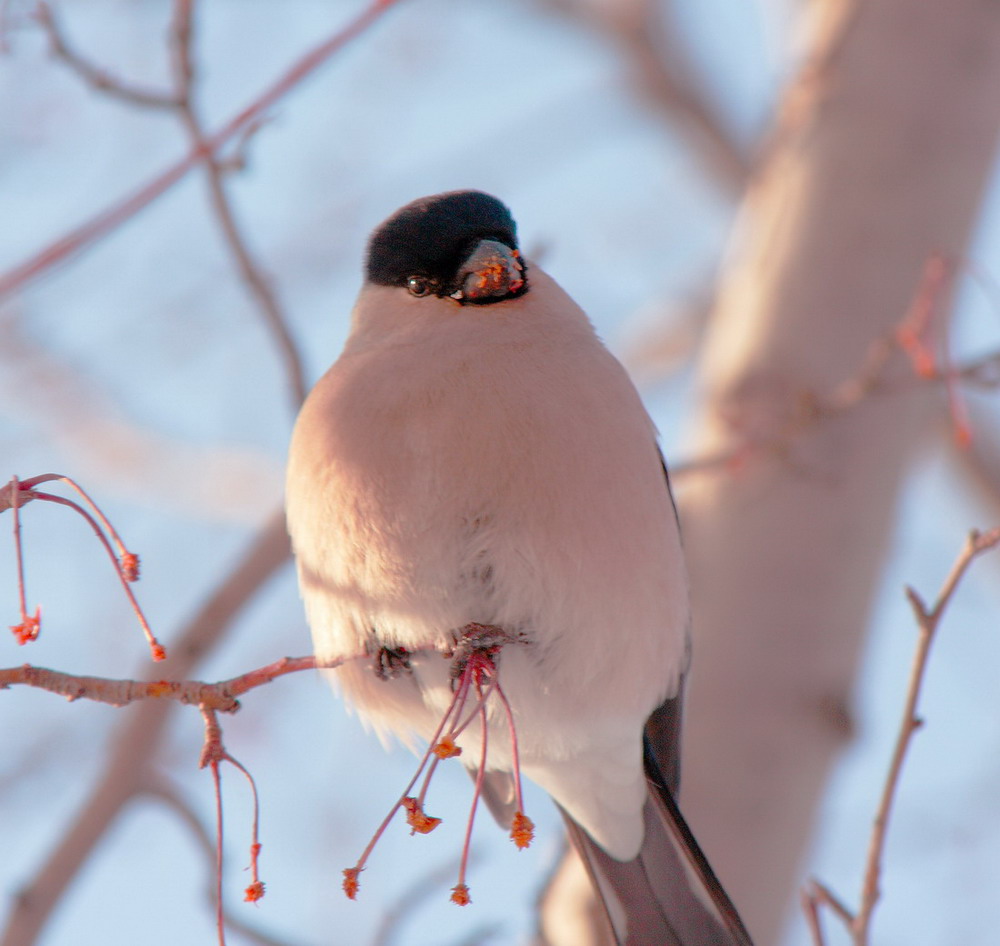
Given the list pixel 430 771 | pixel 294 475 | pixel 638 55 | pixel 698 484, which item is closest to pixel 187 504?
pixel 638 55

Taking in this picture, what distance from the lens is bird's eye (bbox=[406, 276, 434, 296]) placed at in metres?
3.06

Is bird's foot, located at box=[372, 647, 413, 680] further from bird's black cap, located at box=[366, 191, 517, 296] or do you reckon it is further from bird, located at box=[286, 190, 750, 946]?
bird's black cap, located at box=[366, 191, 517, 296]

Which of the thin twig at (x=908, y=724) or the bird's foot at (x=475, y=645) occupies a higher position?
the bird's foot at (x=475, y=645)

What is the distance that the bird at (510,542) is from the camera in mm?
2557

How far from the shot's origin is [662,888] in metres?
3.01

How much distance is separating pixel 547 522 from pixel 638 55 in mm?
6458

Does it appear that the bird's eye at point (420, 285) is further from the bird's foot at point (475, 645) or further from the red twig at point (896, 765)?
the red twig at point (896, 765)

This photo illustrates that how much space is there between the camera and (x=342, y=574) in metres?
2.61

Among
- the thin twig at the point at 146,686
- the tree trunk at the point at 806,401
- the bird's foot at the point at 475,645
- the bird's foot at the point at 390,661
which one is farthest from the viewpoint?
the tree trunk at the point at 806,401

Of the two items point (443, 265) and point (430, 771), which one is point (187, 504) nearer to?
point (443, 265)

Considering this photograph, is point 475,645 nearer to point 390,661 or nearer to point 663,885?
point 390,661

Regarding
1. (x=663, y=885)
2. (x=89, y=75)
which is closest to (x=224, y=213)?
(x=89, y=75)

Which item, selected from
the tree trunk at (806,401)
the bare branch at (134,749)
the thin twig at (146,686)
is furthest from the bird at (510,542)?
the thin twig at (146,686)

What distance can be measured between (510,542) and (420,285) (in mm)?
795
